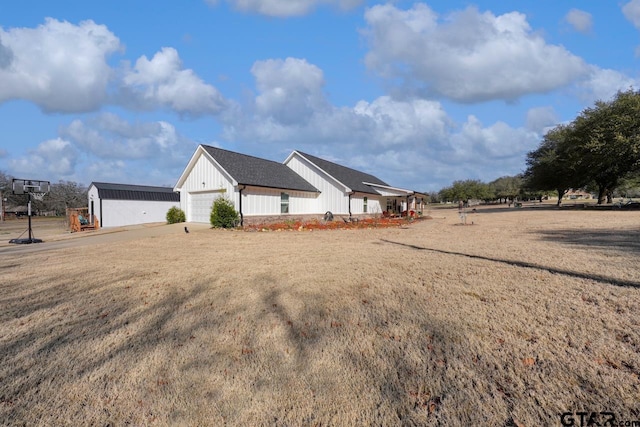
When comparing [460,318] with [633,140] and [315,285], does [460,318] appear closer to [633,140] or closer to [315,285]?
[315,285]

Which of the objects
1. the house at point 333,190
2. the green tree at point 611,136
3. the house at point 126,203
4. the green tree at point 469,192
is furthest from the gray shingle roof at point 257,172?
the green tree at point 469,192

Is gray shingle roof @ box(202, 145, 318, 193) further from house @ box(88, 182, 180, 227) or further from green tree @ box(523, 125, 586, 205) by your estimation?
green tree @ box(523, 125, 586, 205)

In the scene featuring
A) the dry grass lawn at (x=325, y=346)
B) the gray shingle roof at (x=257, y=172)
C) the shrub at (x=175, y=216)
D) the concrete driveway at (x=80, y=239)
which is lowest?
Answer: the dry grass lawn at (x=325, y=346)

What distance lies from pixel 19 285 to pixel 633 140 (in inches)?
1555

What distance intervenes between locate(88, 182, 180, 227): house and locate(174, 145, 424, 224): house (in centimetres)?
850

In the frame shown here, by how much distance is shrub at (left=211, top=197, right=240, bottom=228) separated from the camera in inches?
717

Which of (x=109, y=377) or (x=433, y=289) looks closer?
(x=109, y=377)

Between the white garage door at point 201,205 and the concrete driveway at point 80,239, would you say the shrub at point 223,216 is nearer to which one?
the concrete driveway at point 80,239

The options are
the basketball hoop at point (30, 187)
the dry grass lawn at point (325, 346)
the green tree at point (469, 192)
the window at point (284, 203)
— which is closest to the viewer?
the dry grass lawn at point (325, 346)

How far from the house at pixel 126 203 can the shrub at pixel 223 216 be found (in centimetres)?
1442

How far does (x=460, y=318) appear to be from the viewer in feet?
14.2

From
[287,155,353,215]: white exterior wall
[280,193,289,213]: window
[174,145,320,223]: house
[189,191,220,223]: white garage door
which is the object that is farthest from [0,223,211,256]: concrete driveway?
[287,155,353,215]: white exterior wall

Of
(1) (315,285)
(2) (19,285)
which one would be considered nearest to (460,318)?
(1) (315,285)

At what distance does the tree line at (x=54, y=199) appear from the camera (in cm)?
5583
